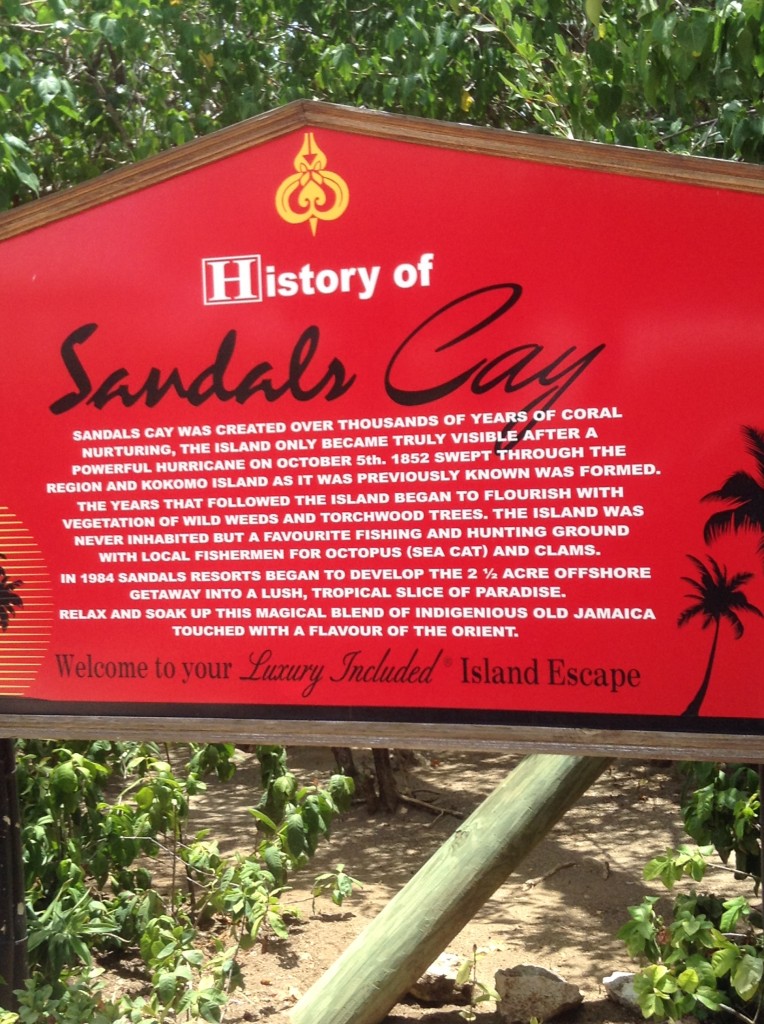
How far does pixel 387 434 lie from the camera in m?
2.61

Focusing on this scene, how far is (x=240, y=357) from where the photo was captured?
271cm

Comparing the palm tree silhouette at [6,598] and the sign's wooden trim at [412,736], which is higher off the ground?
the palm tree silhouette at [6,598]

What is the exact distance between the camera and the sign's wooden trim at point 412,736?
2.42 meters

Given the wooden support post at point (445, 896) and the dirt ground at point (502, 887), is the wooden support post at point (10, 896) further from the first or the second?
the dirt ground at point (502, 887)

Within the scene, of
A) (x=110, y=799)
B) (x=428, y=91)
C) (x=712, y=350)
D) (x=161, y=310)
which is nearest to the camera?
(x=712, y=350)

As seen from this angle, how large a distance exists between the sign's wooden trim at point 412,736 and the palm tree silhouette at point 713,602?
10cm

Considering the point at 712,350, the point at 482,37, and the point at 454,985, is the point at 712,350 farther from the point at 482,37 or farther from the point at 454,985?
the point at 482,37

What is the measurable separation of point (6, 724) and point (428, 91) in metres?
3.25

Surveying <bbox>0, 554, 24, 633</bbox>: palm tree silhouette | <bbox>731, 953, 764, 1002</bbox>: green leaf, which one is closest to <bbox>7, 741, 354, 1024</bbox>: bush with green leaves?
<bbox>0, 554, 24, 633</bbox>: palm tree silhouette

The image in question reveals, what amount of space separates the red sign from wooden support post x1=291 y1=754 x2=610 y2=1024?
3.21ft

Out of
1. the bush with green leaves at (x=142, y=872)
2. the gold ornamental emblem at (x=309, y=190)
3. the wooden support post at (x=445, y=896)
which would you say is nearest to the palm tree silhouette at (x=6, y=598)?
the bush with green leaves at (x=142, y=872)

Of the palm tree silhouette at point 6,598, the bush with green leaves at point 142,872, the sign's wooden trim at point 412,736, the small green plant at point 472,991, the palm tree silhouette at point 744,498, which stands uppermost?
the palm tree silhouette at point 744,498

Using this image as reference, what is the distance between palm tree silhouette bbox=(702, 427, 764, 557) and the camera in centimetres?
239

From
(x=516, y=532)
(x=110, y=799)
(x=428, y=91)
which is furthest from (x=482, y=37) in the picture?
(x=110, y=799)
